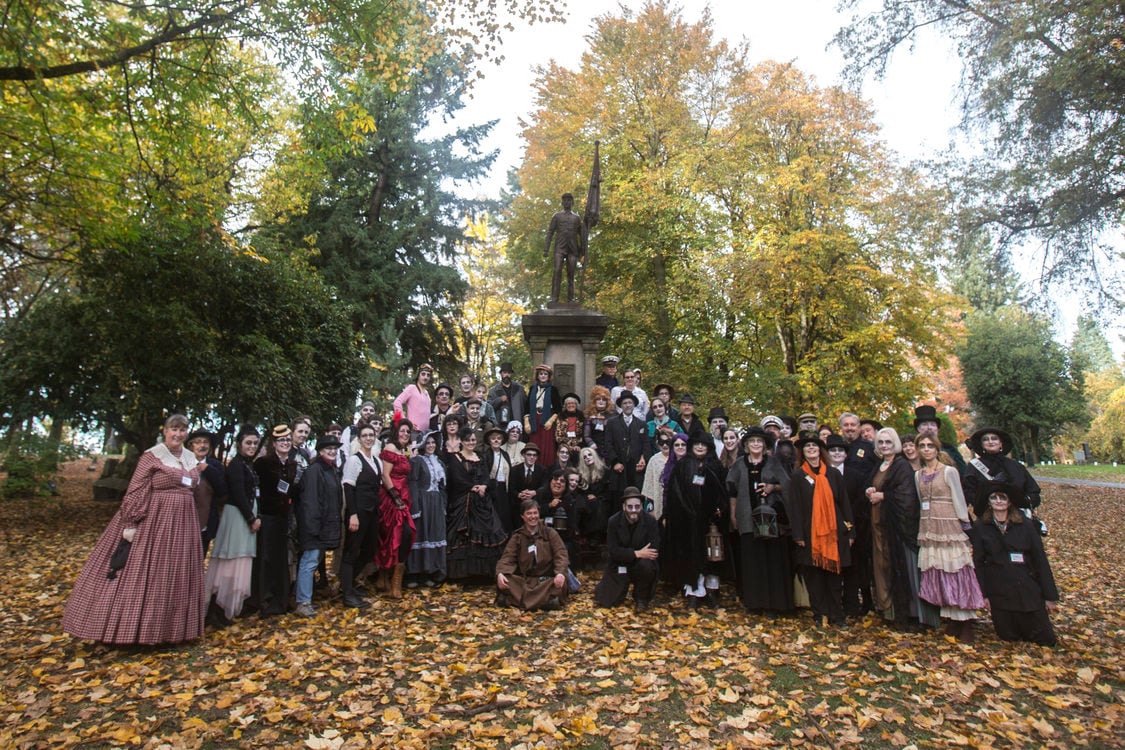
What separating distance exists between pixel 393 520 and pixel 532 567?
1.56 metres

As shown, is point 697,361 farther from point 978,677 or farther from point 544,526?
point 978,677

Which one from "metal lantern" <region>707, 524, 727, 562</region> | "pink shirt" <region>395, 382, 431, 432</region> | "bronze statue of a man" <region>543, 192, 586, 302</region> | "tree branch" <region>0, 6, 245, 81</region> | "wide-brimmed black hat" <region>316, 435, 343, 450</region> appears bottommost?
"metal lantern" <region>707, 524, 727, 562</region>

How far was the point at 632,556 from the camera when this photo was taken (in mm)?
6809

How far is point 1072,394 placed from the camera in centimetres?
3206

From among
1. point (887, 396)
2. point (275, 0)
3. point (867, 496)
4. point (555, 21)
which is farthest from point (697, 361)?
point (275, 0)

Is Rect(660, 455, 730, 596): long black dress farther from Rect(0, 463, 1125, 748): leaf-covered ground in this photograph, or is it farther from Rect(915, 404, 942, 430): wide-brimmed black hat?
Rect(915, 404, 942, 430): wide-brimmed black hat

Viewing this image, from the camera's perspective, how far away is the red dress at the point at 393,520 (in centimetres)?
698

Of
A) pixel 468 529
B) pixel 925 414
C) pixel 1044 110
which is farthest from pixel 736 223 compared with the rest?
pixel 468 529

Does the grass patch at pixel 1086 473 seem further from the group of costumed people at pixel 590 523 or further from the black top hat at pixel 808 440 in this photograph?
the black top hat at pixel 808 440

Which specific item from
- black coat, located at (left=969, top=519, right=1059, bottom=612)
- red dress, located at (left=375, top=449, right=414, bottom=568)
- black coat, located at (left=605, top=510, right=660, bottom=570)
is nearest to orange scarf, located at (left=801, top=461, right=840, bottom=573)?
black coat, located at (left=969, top=519, right=1059, bottom=612)

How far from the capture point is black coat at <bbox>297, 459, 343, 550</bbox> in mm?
6363

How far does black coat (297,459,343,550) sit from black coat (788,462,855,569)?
14.8ft

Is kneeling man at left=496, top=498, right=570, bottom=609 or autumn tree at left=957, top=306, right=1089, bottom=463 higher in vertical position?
autumn tree at left=957, top=306, right=1089, bottom=463

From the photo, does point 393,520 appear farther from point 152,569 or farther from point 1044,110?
point 1044,110
